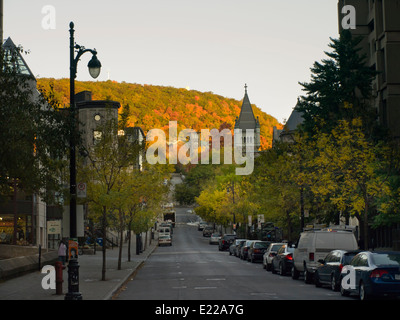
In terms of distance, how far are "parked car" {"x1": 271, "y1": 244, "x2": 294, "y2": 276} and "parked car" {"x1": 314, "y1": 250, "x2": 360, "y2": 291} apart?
303 inches

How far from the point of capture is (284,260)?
36438mm

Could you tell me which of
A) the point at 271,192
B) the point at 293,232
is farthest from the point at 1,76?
the point at 293,232

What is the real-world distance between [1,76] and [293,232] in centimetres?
6439

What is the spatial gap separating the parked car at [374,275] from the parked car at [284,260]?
507 inches

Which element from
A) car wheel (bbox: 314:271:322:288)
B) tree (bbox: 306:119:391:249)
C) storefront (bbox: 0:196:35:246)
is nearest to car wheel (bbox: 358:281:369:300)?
car wheel (bbox: 314:271:322:288)

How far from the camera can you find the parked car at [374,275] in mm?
20625

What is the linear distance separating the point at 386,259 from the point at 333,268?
4.75 m

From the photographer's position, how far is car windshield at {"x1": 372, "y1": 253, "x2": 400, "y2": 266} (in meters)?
21.4

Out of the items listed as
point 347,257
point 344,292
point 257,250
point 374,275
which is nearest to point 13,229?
point 257,250

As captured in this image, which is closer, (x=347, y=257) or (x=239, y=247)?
(x=347, y=257)

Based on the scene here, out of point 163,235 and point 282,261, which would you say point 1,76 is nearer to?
point 282,261

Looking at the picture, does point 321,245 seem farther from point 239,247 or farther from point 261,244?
point 239,247

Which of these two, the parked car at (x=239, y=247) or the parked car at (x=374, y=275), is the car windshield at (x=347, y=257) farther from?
the parked car at (x=239, y=247)

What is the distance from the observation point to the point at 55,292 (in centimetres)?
2531
